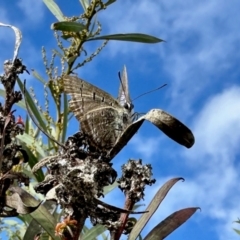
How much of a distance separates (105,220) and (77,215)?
7cm

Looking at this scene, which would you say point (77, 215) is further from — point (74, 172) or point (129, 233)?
point (129, 233)

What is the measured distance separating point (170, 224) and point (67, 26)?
0.91 m

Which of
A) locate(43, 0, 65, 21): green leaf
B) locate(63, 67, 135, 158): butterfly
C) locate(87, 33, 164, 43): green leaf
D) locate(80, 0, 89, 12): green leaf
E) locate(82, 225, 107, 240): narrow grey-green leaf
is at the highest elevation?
locate(80, 0, 89, 12): green leaf

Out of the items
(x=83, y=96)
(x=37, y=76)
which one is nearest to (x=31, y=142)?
(x=37, y=76)

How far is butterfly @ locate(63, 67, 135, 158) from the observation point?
107 cm

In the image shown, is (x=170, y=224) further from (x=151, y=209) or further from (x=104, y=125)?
(x=104, y=125)

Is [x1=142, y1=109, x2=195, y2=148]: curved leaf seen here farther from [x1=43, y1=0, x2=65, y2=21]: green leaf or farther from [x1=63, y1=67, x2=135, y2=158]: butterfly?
[x1=43, y1=0, x2=65, y2=21]: green leaf

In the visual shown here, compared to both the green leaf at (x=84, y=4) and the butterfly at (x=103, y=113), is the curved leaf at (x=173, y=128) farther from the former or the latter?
the green leaf at (x=84, y=4)

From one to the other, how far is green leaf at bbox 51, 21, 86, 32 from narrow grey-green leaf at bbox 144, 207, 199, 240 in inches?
34.4

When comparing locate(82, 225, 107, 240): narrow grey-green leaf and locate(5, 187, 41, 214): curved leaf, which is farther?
locate(82, 225, 107, 240): narrow grey-green leaf

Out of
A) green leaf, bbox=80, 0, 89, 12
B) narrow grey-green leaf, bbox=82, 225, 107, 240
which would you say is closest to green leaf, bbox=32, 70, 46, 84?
green leaf, bbox=80, 0, 89, 12

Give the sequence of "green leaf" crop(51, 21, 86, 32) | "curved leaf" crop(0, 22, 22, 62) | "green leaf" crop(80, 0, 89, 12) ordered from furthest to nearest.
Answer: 1. "green leaf" crop(80, 0, 89, 12)
2. "green leaf" crop(51, 21, 86, 32)
3. "curved leaf" crop(0, 22, 22, 62)

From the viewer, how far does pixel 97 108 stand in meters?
1.12

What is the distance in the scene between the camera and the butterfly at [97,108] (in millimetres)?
1073
